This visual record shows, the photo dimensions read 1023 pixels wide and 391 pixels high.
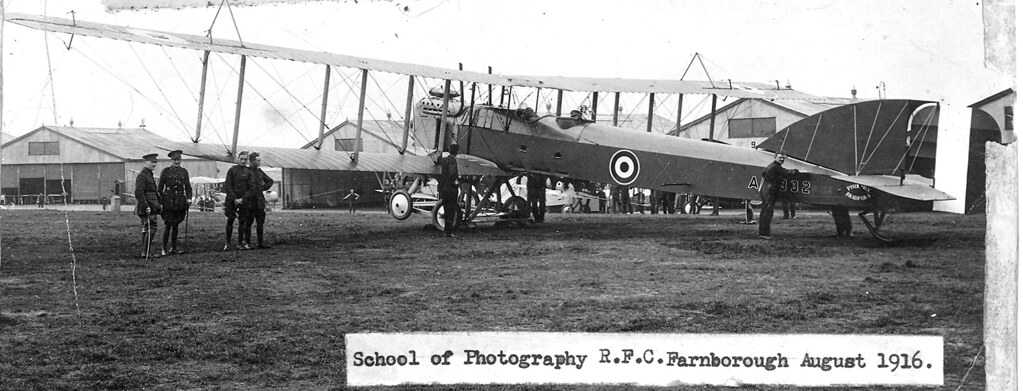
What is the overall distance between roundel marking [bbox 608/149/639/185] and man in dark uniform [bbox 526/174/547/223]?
1732 mm

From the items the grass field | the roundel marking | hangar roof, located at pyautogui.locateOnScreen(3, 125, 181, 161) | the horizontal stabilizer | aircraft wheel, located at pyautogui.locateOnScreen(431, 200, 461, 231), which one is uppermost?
hangar roof, located at pyautogui.locateOnScreen(3, 125, 181, 161)

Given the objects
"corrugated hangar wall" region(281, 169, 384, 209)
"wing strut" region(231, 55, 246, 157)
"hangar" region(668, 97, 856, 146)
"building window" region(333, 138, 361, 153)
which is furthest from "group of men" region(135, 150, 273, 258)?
"hangar" region(668, 97, 856, 146)

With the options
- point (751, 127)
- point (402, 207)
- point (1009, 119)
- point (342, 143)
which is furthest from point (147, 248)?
point (751, 127)

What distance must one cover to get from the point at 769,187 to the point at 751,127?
7260mm

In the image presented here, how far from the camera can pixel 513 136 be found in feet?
40.2

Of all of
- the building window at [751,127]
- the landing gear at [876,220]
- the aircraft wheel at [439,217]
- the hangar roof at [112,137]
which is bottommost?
the aircraft wheel at [439,217]

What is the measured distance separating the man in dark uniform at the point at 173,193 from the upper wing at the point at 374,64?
133 cm

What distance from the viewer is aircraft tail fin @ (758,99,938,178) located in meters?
7.08

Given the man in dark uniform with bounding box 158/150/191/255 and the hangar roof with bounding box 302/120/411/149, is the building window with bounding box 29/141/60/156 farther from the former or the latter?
the hangar roof with bounding box 302/120/411/149

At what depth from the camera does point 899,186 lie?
759 centimetres

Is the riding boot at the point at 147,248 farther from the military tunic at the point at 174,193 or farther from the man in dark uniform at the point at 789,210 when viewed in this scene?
the man in dark uniform at the point at 789,210

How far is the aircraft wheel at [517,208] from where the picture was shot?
12.8 meters

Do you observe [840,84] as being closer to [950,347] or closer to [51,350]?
[950,347]

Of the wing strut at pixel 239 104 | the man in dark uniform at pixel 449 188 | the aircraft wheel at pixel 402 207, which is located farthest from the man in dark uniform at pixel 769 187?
the aircraft wheel at pixel 402 207
